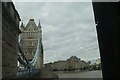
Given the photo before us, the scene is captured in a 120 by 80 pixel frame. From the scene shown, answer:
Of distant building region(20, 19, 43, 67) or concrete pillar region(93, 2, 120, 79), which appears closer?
concrete pillar region(93, 2, 120, 79)

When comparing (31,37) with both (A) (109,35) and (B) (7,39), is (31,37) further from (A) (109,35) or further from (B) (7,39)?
(A) (109,35)

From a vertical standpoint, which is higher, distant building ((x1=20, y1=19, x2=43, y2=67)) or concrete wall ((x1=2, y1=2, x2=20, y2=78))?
distant building ((x1=20, y1=19, x2=43, y2=67))

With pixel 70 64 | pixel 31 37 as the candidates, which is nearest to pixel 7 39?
pixel 31 37

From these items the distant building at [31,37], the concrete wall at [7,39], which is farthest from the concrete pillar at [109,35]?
the distant building at [31,37]

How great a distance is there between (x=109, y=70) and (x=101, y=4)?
0.88 m

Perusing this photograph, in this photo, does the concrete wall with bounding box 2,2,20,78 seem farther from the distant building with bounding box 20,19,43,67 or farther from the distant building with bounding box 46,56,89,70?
the distant building with bounding box 46,56,89,70

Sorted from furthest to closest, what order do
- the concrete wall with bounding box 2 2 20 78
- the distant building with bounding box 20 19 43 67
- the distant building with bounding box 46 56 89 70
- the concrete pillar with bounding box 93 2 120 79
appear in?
the distant building with bounding box 46 56 89 70 → the distant building with bounding box 20 19 43 67 → the concrete wall with bounding box 2 2 20 78 → the concrete pillar with bounding box 93 2 120 79

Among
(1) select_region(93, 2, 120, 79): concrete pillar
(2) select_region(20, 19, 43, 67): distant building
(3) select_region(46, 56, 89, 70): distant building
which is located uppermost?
(2) select_region(20, 19, 43, 67): distant building

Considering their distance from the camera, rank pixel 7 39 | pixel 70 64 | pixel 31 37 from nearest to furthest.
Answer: pixel 7 39 < pixel 31 37 < pixel 70 64

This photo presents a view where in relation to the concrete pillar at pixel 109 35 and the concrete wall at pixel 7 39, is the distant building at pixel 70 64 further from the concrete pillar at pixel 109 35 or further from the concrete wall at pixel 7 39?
the concrete pillar at pixel 109 35

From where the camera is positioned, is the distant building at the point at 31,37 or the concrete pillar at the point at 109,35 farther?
the distant building at the point at 31,37

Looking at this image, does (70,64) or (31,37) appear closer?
(31,37)

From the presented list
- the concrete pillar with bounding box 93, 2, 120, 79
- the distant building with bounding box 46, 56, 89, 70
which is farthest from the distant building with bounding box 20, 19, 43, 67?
the concrete pillar with bounding box 93, 2, 120, 79

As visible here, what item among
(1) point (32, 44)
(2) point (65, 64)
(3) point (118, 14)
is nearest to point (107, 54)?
(3) point (118, 14)
